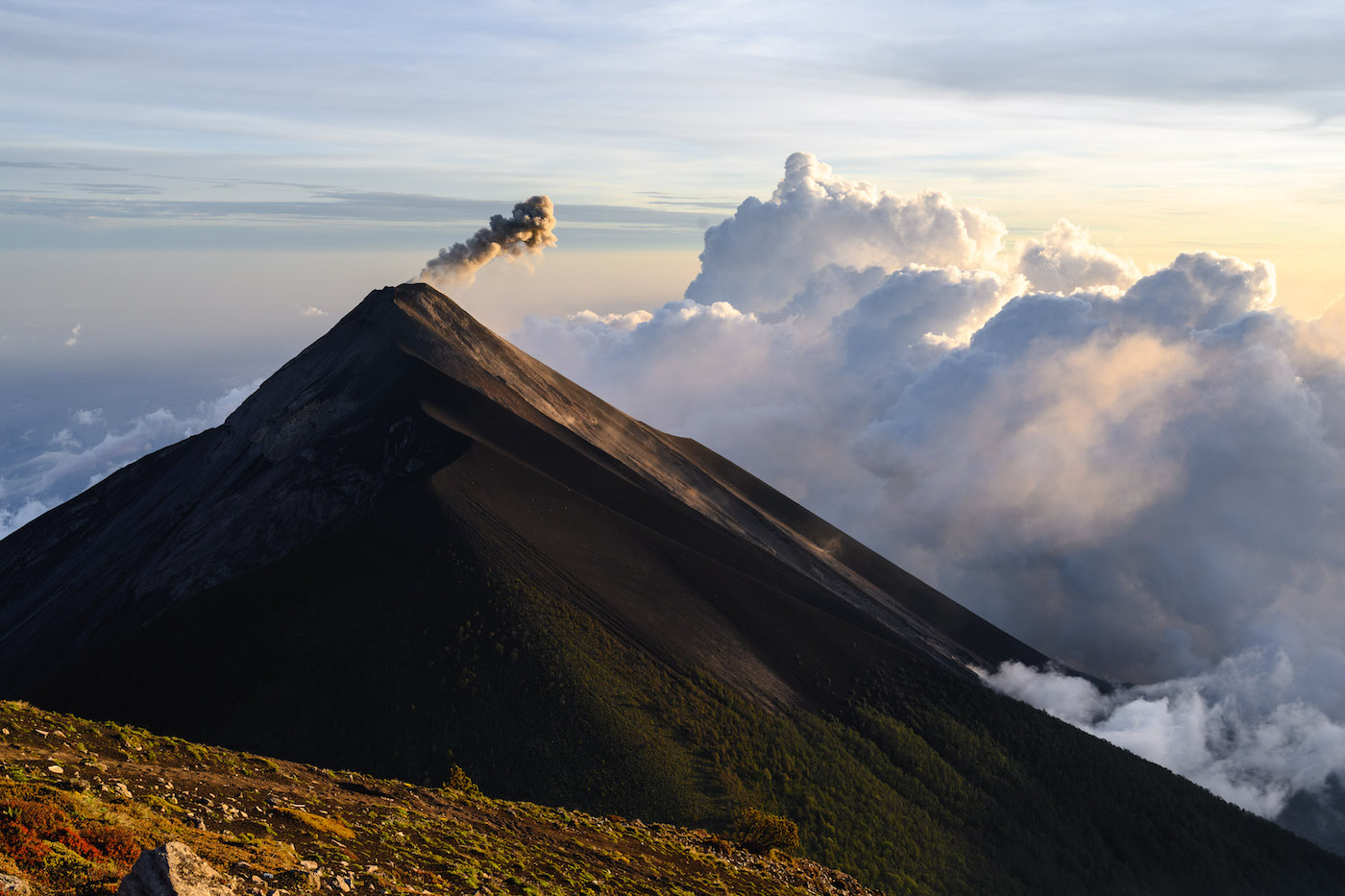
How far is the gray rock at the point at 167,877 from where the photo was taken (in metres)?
16.2

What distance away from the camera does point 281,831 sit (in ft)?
86.4

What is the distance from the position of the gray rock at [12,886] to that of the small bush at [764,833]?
4175cm

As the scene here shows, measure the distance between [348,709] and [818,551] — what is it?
90.5 meters

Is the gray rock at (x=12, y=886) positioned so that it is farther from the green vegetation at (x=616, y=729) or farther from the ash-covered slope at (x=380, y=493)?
the ash-covered slope at (x=380, y=493)

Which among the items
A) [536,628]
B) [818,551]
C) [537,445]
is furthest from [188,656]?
[818,551]

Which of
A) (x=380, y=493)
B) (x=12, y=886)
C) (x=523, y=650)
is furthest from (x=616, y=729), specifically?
(x=12, y=886)

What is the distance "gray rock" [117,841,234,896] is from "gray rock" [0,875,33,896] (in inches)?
65.5

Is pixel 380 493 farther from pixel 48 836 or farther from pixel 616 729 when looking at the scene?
pixel 48 836

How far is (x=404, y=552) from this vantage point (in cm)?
7181

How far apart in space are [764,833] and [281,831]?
35188mm

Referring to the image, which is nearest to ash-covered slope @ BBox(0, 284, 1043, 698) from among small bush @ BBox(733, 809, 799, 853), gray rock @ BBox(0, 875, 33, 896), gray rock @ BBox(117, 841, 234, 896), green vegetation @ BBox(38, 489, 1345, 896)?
green vegetation @ BBox(38, 489, 1345, 896)

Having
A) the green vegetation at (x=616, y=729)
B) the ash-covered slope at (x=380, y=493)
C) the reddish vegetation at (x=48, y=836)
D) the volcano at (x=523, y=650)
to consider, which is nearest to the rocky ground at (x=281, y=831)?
the reddish vegetation at (x=48, y=836)

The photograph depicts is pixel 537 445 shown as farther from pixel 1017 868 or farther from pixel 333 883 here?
pixel 333 883

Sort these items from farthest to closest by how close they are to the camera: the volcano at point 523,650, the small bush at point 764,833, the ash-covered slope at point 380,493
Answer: the ash-covered slope at point 380,493
the volcano at point 523,650
the small bush at point 764,833
